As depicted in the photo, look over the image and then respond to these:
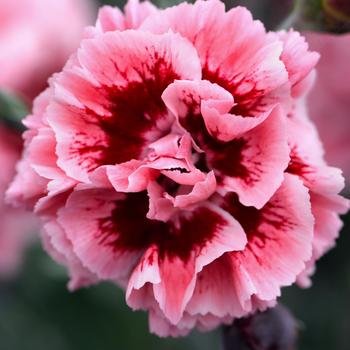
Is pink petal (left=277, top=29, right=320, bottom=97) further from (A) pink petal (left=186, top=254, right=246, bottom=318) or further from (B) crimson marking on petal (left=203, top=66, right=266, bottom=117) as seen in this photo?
(A) pink petal (left=186, top=254, right=246, bottom=318)

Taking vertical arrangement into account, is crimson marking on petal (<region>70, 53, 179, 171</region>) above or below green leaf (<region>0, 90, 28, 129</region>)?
above

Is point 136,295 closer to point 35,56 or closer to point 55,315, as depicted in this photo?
point 35,56

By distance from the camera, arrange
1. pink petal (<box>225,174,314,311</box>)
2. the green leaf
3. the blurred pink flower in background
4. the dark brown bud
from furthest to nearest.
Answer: the blurred pink flower in background → the green leaf → the dark brown bud → pink petal (<box>225,174,314,311</box>)

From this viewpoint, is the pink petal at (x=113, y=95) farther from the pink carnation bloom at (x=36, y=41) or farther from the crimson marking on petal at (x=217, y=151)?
the pink carnation bloom at (x=36, y=41)

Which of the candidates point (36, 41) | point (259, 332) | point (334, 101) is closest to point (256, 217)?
point (259, 332)

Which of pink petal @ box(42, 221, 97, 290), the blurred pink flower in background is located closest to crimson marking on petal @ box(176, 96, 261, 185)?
pink petal @ box(42, 221, 97, 290)

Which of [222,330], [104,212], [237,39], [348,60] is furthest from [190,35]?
[348,60]
